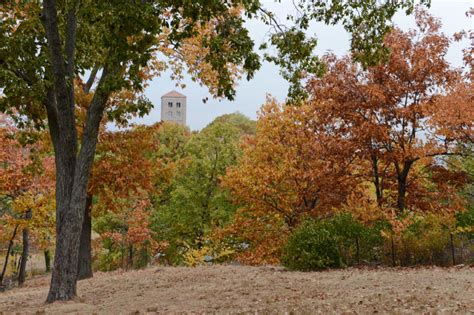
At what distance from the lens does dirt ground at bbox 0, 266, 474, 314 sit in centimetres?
690

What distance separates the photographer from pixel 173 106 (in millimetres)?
138750

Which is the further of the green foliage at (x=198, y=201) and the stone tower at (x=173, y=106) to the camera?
the stone tower at (x=173, y=106)

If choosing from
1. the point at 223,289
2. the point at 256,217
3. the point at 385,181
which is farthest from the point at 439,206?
the point at 223,289

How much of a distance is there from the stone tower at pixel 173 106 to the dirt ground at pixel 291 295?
12696 cm

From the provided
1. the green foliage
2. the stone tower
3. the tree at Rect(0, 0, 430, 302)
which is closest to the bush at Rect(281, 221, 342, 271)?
the tree at Rect(0, 0, 430, 302)

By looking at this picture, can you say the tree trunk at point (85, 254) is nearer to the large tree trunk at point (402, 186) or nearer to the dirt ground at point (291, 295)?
the dirt ground at point (291, 295)

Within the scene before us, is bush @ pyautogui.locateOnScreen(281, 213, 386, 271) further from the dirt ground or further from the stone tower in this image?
the stone tower

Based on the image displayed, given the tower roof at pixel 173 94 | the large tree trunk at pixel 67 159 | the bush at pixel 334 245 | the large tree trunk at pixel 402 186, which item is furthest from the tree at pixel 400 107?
the tower roof at pixel 173 94

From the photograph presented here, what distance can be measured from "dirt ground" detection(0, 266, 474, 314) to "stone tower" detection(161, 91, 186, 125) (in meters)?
127

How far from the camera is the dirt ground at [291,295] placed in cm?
690

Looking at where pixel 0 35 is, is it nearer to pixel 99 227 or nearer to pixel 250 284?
pixel 250 284

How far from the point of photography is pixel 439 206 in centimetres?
1462

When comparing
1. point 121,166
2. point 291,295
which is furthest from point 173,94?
point 291,295

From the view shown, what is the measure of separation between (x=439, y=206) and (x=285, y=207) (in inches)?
219
